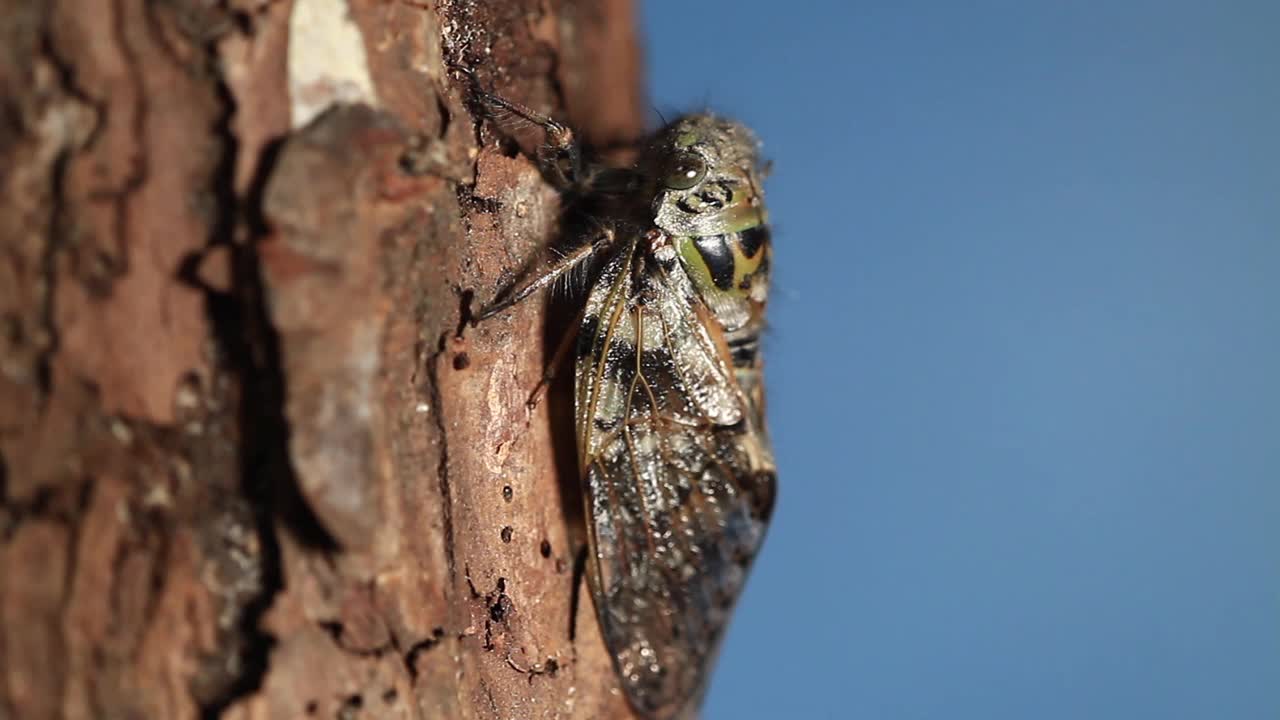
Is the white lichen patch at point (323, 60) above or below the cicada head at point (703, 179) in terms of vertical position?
above

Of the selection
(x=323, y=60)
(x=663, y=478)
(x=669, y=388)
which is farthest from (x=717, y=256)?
(x=323, y=60)

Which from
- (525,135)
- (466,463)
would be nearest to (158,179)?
(466,463)

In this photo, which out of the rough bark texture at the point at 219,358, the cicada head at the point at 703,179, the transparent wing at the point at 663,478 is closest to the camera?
the rough bark texture at the point at 219,358

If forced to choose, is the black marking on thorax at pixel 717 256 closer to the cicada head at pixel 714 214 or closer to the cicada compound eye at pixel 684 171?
the cicada head at pixel 714 214

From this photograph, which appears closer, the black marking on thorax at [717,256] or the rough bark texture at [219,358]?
the rough bark texture at [219,358]

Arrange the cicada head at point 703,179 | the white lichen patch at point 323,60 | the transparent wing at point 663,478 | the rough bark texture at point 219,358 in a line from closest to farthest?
1. the rough bark texture at point 219,358
2. the white lichen patch at point 323,60
3. the transparent wing at point 663,478
4. the cicada head at point 703,179

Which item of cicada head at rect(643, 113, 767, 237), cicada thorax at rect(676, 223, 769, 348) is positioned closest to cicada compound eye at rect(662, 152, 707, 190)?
cicada head at rect(643, 113, 767, 237)

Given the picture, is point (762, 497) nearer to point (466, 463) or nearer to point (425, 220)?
point (466, 463)

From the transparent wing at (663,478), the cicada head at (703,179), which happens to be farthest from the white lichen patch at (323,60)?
Result: the cicada head at (703,179)

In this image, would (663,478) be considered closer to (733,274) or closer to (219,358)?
(733,274)
